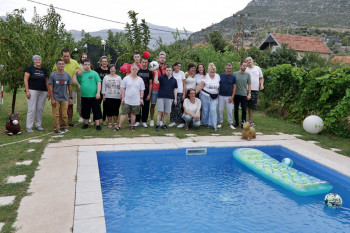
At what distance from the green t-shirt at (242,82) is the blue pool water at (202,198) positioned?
249 centimetres

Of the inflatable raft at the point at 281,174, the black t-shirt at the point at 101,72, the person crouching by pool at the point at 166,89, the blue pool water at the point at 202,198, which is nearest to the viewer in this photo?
the blue pool water at the point at 202,198

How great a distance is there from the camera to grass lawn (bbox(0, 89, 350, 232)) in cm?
345

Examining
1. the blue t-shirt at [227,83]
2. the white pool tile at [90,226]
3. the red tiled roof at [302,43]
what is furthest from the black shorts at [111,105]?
the red tiled roof at [302,43]

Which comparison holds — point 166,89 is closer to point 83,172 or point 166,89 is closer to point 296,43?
point 83,172

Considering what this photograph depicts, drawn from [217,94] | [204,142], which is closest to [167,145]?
[204,142]

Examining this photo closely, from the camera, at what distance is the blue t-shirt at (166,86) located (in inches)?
271

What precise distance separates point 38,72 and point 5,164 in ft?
8.66

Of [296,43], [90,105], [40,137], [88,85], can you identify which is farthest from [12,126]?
[296,43]

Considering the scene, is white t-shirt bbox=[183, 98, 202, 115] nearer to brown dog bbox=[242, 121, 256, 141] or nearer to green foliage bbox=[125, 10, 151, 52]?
brown dog bbox=[242, 121, 256, 141]

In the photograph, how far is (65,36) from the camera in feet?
27.9

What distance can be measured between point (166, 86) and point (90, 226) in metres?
4.54

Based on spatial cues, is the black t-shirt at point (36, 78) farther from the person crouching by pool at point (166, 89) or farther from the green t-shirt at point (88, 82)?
the person crouching by pool at point (166, 89)

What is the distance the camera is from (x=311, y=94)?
8.27 meters

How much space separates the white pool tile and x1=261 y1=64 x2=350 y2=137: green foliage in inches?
256
